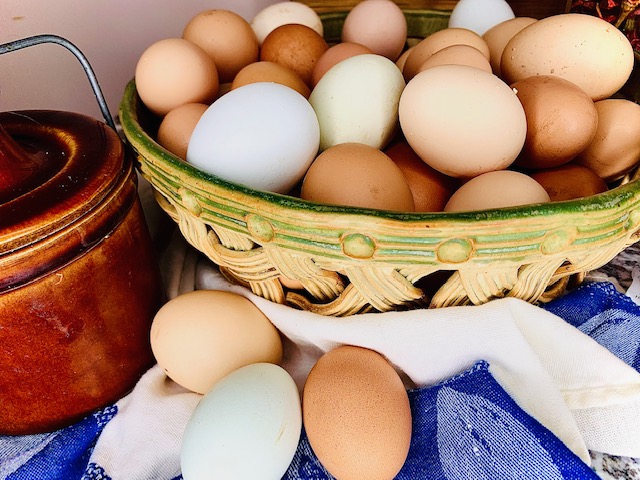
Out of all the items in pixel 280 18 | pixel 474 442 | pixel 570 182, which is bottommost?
pixel 474 442

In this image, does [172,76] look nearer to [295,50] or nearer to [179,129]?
[179,129]

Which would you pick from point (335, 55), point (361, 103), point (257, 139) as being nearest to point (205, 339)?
point (257, 139)

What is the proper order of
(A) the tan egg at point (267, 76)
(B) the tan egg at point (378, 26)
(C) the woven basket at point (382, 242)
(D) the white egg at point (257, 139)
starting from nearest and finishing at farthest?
(C) the woven basket at point (382, 242)
(D) the white egg at point (257, 139)
(A) the tan egg at point (267, 76)
(B) the tan egg at point (378, 26)

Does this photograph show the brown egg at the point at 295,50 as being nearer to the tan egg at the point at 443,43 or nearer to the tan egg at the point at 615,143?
the tan egg at the point at 443,43

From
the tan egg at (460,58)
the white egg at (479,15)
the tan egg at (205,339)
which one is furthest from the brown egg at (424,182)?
the white egg at (479,15)

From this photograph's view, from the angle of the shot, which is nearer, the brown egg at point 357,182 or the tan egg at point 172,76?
the brown egg at point 357,182

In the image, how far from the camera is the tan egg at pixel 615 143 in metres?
0.57

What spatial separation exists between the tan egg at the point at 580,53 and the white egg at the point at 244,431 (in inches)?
18.8

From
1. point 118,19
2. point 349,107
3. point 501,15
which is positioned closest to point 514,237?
point 349,107

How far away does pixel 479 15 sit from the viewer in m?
0.79

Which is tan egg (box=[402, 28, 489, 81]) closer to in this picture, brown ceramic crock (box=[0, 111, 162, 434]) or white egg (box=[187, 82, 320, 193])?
white egg (box=[187, 82, 320, 193])

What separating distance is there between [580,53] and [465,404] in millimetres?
425

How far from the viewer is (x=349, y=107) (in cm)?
57

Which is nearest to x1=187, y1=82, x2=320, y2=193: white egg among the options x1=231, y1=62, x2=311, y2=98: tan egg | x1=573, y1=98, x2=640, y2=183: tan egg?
x1=231, y1=62, x2=311, y2=98: tan egg
